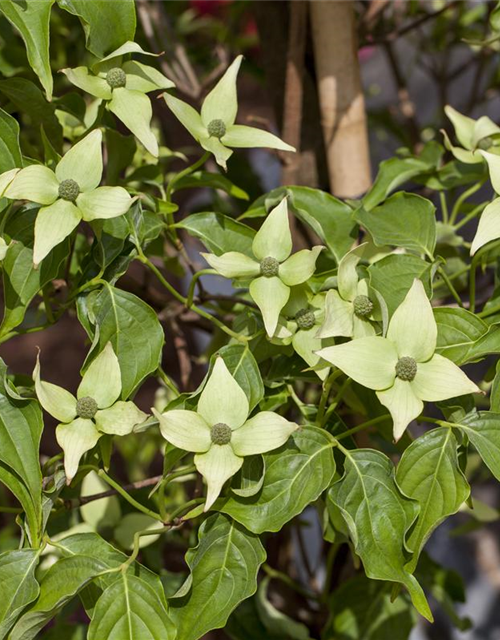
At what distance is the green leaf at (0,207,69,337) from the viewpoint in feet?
1.85

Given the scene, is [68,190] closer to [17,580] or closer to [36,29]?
[36,29]

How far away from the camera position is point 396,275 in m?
0.60

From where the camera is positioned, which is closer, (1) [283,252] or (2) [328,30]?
(1) [283,252]

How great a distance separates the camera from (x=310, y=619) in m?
1.06

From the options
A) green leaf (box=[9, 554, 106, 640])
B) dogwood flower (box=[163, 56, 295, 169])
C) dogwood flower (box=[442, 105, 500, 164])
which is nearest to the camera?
green leaf (box=[9, 554, 106, 640])

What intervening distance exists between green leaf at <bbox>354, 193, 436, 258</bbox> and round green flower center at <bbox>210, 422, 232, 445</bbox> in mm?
204

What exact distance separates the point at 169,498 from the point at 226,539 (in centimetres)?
63

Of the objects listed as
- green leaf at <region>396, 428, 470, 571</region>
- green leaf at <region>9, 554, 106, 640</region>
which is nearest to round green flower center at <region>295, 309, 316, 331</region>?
green leaf at <region>396, 428, 470, 571</region>

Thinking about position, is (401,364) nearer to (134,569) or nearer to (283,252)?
(283,252)

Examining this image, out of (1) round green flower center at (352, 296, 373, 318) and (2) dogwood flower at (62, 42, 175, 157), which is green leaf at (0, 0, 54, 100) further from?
(1) round green flower center at (352, 296, 373, 318)

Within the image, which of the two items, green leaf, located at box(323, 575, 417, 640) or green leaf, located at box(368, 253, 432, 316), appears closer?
green leaf, located at box(368, 253, 432, 316)

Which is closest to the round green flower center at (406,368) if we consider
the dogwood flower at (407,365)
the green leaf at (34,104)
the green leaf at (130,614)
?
the dogwood flower at (407,365)

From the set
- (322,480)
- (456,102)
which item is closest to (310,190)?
(322,480)

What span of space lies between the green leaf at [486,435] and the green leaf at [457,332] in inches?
1.6
